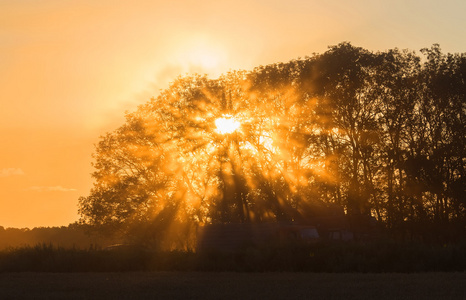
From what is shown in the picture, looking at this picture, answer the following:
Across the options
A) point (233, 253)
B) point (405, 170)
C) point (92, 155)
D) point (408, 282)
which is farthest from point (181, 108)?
point (408, 282)

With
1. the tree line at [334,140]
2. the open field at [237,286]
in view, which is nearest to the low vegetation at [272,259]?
the open field at [237,286]

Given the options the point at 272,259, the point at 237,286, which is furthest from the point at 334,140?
the point at 237,286

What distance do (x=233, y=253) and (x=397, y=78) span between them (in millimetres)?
32494

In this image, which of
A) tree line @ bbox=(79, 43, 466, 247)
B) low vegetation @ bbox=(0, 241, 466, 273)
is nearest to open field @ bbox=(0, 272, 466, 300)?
low vegetation @ bbox=(0, 241, 466, 273)

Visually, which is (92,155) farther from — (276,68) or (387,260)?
(387,260)

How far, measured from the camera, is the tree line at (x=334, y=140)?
7044cm

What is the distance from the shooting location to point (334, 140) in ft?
235

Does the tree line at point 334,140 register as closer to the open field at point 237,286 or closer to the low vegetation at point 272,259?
the low vegetation at point 272,259

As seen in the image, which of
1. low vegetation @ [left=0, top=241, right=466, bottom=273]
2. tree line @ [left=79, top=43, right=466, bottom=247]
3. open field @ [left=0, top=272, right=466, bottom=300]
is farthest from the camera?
tree line @ [left=79, top=43, right=466, bottom=247]

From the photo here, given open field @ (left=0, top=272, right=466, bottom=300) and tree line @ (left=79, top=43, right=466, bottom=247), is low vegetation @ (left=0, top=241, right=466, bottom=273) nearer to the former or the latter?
open field @ (left=0, top=272, right=466, bottom=300)

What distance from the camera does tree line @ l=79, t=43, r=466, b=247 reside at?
7044 cm

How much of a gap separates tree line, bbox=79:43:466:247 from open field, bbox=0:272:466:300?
32394 millimetres

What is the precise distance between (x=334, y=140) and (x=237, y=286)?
1563 inches

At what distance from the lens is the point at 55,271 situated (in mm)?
46938
